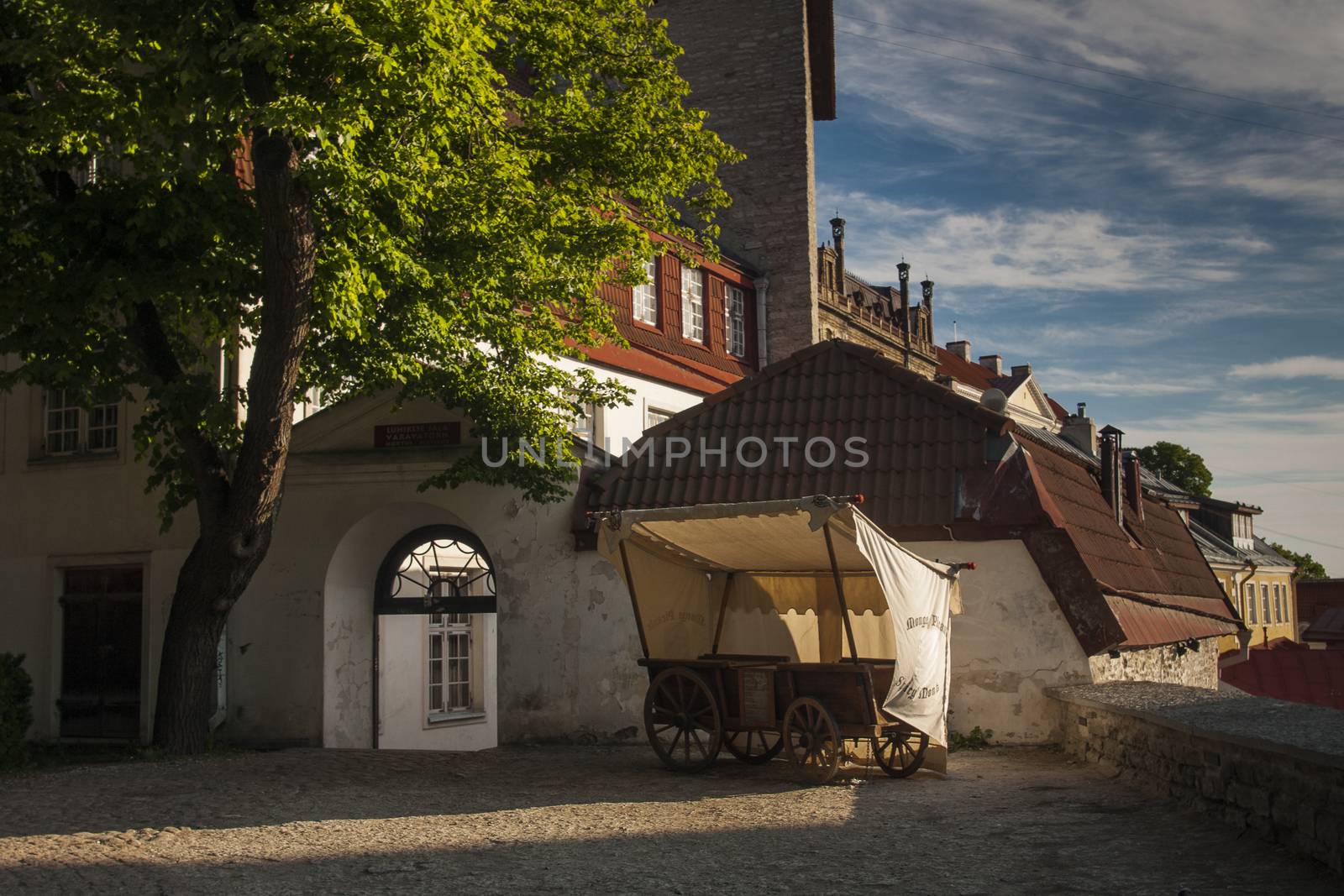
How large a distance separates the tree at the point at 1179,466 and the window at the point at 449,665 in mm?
52433

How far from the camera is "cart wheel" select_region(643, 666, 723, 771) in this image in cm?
1172

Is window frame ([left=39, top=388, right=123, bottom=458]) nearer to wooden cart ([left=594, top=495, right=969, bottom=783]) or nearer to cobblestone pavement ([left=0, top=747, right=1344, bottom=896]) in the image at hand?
cobblestone pavement ([left=0, top=747, right=1344, bottom=896])

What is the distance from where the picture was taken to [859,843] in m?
8.27

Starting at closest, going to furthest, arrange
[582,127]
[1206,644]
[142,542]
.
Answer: [582,127] → [142,542] → [1206,644]

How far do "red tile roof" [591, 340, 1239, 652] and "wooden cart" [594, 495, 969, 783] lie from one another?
99.8 inches

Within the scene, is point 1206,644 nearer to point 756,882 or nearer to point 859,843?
point 859,843

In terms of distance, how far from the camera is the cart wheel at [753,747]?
40.0 feet

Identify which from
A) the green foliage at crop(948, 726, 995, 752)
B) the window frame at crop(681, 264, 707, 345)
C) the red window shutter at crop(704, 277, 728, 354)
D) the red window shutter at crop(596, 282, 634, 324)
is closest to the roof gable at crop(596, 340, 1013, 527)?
the green foliage at crop(948, 726, 995, 752)

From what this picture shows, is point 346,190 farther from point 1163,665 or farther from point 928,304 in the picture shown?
point 928,304

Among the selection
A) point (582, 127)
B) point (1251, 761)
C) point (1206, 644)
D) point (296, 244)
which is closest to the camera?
point (1251, 761)

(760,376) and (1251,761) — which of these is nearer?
(1251,761)

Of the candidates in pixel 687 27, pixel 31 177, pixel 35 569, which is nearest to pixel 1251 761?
pixel 31 177

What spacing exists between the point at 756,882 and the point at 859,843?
134 centimetres

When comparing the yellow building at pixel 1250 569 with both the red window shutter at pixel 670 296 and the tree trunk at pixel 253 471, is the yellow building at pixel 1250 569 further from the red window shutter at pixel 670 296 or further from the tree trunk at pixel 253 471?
the tree trunk at pixel 253 471
